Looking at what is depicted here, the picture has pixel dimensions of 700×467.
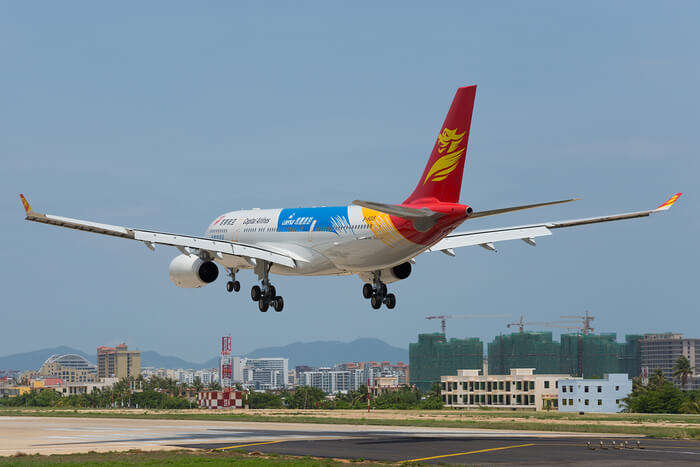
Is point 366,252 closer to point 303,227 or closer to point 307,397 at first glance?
point 303,227

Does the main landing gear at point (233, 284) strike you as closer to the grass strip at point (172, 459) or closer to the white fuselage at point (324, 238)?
the white fuselage at point (324, 238)

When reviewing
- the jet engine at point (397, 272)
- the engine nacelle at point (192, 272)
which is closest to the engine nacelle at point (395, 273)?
the jet engine at point (397, 272)

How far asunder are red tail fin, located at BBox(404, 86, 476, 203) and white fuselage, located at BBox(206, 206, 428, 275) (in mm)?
3239

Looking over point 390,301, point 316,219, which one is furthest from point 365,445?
point 316,219

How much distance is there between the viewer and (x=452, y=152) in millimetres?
48688

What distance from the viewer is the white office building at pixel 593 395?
192625 mm

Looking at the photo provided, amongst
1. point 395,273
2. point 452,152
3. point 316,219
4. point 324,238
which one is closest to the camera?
point 452,152

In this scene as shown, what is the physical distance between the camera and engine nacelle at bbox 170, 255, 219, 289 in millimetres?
58941

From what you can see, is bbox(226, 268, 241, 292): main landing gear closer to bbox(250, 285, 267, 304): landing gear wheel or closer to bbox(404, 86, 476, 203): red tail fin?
bbox(250, 285, 267, 304): landing gear wheel

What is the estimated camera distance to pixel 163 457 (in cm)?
4494

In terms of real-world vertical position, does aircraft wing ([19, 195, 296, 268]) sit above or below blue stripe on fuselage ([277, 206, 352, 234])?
below

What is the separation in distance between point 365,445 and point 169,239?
1582 centimetres

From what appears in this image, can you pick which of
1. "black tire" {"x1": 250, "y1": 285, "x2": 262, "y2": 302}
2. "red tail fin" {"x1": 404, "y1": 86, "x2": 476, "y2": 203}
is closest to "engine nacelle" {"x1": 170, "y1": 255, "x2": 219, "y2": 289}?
"black tire" {"x1": 250, "y1": 285, "x2": 262, "y2": 302}

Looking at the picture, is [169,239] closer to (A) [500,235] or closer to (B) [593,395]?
(A) [500,235]
